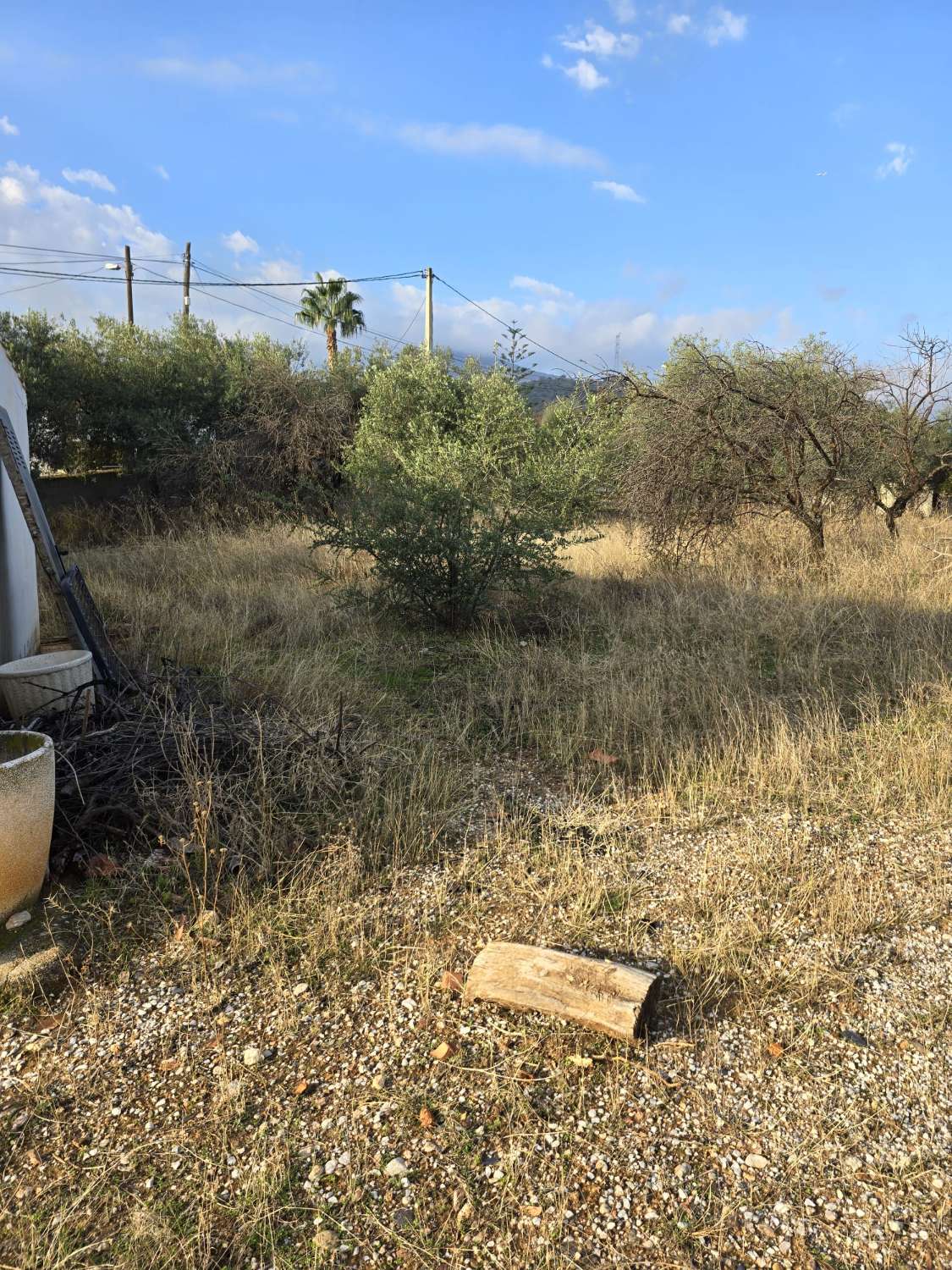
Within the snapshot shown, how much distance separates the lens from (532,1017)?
8.02 feet

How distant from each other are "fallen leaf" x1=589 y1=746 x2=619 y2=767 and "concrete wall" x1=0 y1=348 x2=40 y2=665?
12.6 feet

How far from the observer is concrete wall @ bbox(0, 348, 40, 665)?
17.1ft

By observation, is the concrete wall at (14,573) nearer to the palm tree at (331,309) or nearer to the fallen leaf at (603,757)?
the fallen leaf at (603,757)

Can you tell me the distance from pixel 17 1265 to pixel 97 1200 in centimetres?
18

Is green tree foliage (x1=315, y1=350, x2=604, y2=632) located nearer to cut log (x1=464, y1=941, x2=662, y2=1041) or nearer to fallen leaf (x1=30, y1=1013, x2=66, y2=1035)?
cut log (x1=464, y1=941, x2=662, y2=1041)

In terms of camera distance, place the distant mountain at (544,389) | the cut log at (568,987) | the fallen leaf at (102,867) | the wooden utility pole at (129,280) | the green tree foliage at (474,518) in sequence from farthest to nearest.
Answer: the wooden utility pole at (129,280)
the distant mountain at (544,389)
the green tree foliage at (474,518)
the fallen leaf at (102,867)
the cut log at (568,987)

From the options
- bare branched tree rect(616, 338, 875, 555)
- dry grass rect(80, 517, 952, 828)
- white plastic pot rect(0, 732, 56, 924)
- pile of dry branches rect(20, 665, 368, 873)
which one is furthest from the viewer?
bare branched tree rect(616, 338, 875, 555)

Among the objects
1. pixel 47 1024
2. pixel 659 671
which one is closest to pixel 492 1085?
pixel 47 1024

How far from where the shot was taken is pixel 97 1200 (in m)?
1.82

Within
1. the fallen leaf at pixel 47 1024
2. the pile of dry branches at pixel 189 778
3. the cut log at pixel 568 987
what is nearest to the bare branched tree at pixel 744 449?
the pile of dry branches at pixel 189 778

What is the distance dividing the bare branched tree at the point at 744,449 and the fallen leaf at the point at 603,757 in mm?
5815

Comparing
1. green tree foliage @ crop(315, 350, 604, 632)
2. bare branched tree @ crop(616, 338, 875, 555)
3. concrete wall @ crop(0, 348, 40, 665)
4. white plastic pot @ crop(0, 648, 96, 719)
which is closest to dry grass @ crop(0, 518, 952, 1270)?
white plastic pot @ crop(0, 648, 96, 719)

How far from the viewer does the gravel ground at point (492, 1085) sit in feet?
5.73

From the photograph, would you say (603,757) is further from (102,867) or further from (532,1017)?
(102,867)
